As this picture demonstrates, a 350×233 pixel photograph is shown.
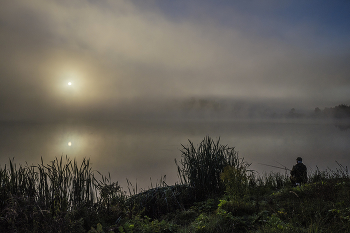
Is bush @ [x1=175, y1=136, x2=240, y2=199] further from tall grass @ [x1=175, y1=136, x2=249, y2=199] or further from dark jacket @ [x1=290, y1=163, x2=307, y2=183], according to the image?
dark jacket @ [x1=290, y1=163, x2=307, y2=183]

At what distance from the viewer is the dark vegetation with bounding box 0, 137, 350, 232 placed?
3.96 metres

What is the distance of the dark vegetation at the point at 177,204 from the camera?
3959 millimetres

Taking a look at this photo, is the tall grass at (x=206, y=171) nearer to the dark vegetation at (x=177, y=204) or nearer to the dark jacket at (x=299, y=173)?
the dark vegetation at (x=177, y=204)

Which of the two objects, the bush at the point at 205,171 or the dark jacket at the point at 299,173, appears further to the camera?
the dark jacket at the point at 299,173

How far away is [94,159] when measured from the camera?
86.5ft

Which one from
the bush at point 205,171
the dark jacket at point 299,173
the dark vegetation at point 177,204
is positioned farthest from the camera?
the dark jacket at point 299,173

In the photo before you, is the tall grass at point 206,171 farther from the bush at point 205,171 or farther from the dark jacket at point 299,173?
the dark jacket at point 299,173

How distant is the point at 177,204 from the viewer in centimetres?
718

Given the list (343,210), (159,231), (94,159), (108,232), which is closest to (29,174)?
(108,232)

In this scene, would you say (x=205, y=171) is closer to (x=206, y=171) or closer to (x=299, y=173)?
(x=206, y=171)

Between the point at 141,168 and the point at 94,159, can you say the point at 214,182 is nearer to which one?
the point at 141,168

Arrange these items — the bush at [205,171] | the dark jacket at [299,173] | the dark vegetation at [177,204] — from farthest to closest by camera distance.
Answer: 1. the dark jacket at [299,173]
2. the bush at [205,171]
3. the dark vegetation at [177,204]

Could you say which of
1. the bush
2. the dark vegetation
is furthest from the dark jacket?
the bush

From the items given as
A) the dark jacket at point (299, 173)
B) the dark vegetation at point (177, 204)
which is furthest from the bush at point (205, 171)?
the dark jacket at point (299, 173)
